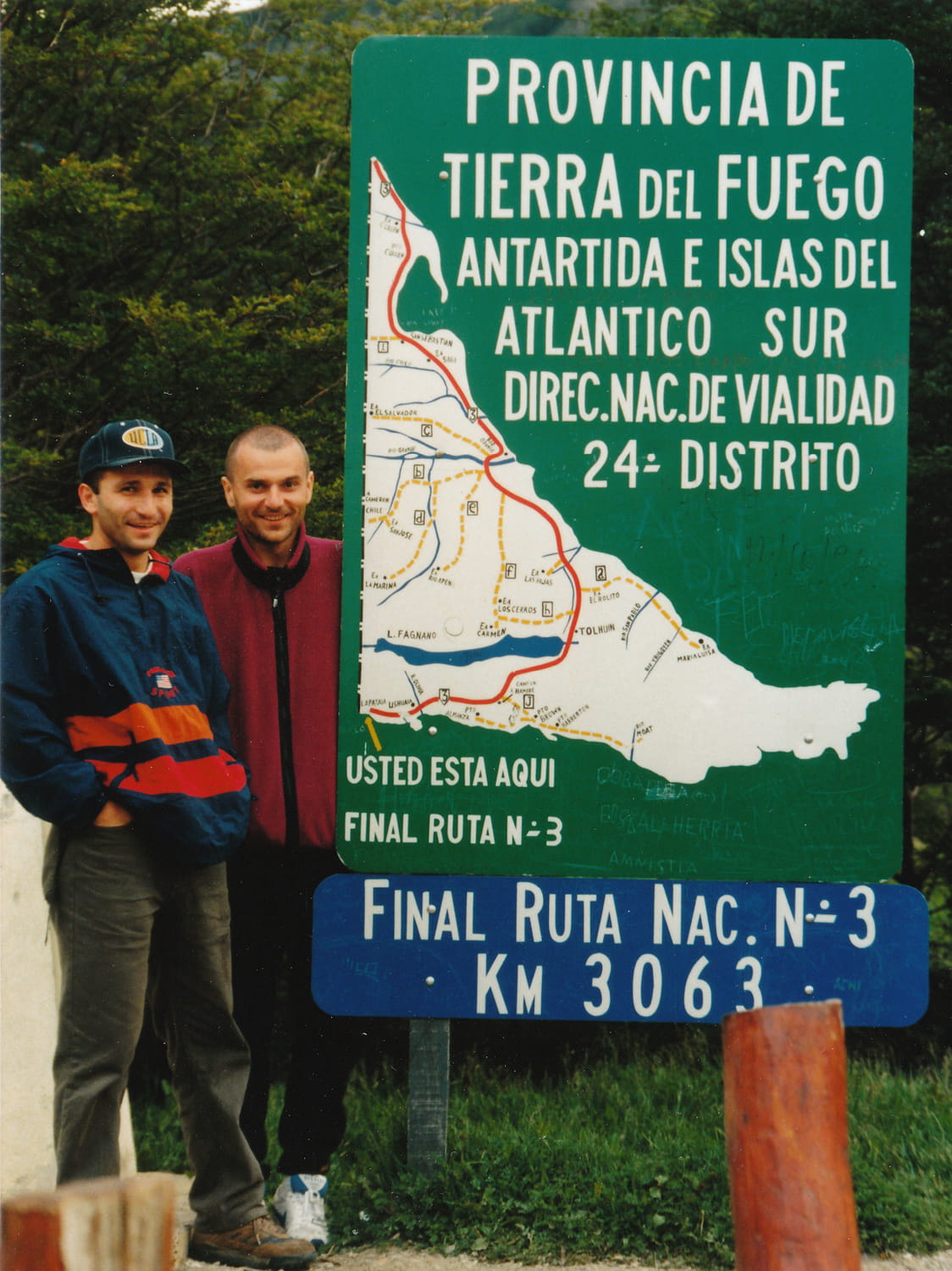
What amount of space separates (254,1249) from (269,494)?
6.42 feet

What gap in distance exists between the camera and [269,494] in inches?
149

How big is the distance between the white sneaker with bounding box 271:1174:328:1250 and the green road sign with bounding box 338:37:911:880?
2.80ft

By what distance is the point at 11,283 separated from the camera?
7062 millimetres

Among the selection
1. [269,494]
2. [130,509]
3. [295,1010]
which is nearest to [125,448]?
[130,509]

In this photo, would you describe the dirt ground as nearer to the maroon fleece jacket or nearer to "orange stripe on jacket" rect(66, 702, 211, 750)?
the maroon fleece jacket

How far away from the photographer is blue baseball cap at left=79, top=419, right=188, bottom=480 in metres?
3.41

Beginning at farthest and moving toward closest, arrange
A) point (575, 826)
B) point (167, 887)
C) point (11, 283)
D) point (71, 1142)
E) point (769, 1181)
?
point (11, 283) → point (575, 826) → point (167, 887) → point (71, 1142) → point (769, 1181)

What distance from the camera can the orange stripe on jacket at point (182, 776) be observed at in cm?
320

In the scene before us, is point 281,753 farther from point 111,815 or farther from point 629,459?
point 629,459

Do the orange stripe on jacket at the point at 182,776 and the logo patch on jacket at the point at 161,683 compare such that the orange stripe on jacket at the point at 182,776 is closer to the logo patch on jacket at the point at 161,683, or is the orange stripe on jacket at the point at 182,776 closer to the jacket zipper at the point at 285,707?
the logo patch on jacket at the point at 161,683

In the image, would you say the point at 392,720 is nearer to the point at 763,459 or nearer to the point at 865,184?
the point at 763,459

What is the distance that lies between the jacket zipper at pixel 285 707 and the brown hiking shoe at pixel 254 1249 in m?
0.99

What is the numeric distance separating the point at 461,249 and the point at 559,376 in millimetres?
451

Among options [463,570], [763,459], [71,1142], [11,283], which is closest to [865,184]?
[763,459]
